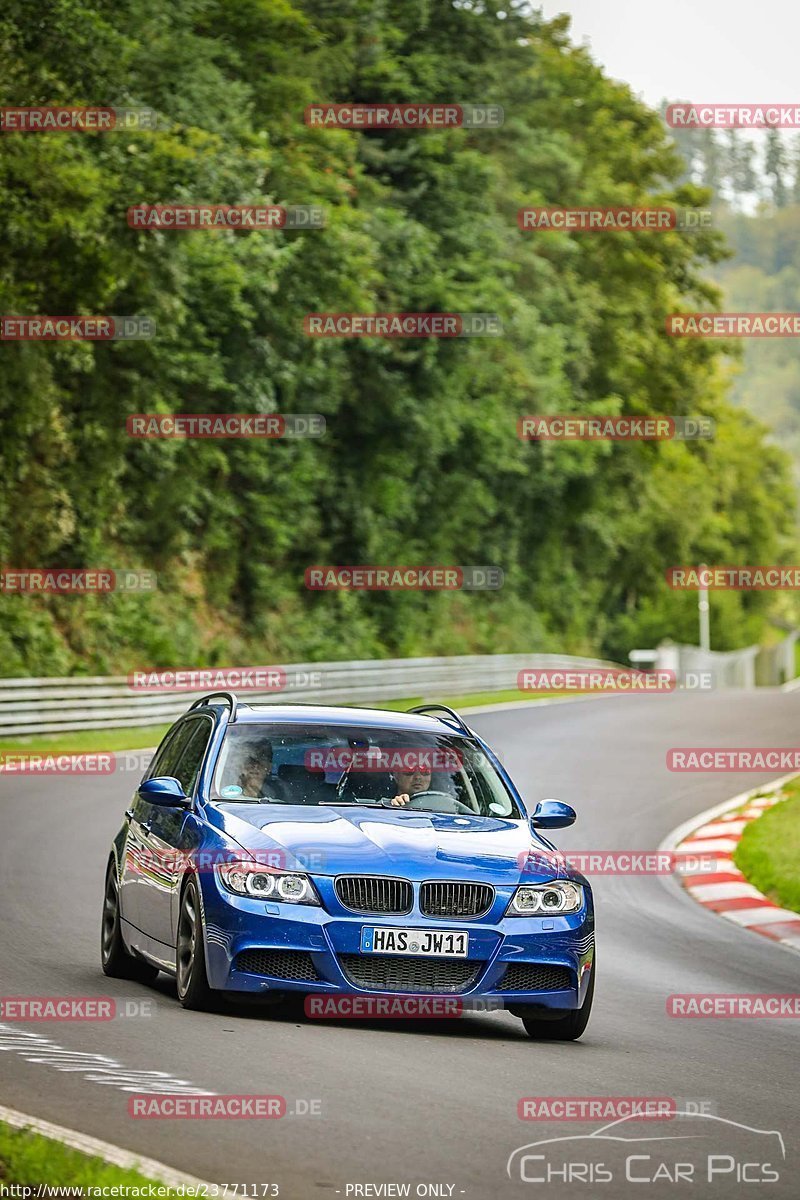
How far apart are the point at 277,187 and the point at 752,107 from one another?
13.8 metres

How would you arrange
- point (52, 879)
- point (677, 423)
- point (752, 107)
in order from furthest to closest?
1. point (677, 423)
2. point (752, 107)
3. point (52, 879)

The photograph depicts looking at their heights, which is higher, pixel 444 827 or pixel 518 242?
pixel 518 242

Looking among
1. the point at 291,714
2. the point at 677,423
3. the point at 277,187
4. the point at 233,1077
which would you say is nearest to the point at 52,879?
the point at 291,714

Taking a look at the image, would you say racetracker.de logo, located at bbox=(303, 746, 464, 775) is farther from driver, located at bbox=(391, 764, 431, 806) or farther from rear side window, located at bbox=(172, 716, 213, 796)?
rear side window, located at bbox=(172, 716, 213, 796)

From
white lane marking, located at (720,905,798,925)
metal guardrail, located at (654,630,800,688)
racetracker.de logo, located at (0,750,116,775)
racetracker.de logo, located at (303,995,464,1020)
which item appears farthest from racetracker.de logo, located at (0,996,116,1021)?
metal guardrail, located at (654,630,800,688)

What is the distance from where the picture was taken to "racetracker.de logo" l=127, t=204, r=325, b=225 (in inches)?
1314

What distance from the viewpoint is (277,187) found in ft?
139

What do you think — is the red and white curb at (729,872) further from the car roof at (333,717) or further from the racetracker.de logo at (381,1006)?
the racetracker.de logo at (381,1006)

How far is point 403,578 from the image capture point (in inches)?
2173

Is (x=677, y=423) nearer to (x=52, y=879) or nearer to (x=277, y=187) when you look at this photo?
(x=277, y=187)

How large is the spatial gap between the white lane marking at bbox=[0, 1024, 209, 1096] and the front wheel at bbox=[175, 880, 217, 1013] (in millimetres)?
852

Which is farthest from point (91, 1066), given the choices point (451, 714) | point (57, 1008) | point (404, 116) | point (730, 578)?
point (730, 578)

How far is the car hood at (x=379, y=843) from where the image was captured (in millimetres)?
8992

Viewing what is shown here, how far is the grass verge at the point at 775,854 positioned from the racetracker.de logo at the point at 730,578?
62.1 m
